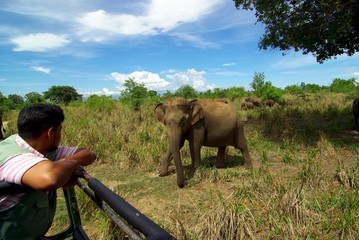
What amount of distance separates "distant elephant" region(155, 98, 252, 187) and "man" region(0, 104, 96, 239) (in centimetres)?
395

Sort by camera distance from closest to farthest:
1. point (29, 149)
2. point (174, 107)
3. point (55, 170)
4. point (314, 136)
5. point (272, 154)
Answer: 1. point (55, 170)
2. point (29, 149)
3. point (174, 107)
4. point (272, 154)
5. point (314, 136)

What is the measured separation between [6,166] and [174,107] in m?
4.79

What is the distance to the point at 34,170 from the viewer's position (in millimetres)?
1530

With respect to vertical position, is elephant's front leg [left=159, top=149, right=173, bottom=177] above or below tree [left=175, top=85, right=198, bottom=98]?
below

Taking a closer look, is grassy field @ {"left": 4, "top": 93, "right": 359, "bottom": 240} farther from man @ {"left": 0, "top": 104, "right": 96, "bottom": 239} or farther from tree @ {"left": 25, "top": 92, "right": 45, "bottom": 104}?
tree @ {"left": 25, "top": 92, "right": 45, "bottom": 104}

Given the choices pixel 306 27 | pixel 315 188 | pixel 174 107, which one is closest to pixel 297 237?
pixel 315 188

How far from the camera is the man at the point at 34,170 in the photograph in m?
1.52

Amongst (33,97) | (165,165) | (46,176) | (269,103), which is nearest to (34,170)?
(46,176)

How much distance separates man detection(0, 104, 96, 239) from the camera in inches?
59.9

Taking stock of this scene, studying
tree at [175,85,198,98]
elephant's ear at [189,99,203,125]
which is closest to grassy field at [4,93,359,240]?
elephant's ear at [189,99,203,125]

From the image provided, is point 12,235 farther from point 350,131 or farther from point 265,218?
point 350,131

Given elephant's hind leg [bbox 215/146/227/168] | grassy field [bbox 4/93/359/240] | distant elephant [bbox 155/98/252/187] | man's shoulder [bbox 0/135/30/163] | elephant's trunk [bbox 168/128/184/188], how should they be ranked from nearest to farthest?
1. man's shoulder [bbox 0/135/30/163]
2. grassy field [bbox 4/93/359/240]
3. elephant's trunk [bbox 168/128/184/188]
4. distant elephant [bbox 155/98/252/187]
5. elephant's hind leg [bbox 215/146/227/168]

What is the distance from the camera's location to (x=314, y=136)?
9.95 metres

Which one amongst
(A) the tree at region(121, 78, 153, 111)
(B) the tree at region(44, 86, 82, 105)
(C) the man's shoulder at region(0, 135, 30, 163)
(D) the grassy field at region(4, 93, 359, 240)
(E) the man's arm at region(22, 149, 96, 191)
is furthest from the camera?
(B) the tree at region(44, 86, 82, 105)
